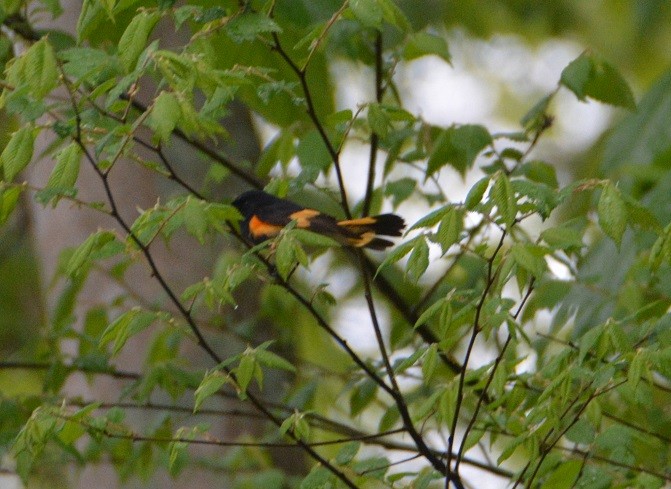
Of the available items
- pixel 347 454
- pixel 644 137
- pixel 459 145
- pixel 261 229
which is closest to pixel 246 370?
pixel 347 454

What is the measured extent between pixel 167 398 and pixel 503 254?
240 centimetres

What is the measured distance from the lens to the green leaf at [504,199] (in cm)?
171

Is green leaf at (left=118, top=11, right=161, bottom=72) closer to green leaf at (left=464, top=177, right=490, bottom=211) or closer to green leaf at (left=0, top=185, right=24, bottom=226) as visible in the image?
green leaf at (left=0, top=185, right=24, bottom=226)

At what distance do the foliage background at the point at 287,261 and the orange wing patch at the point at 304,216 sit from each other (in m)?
0.11

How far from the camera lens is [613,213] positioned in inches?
71.3

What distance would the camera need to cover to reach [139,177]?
425cm

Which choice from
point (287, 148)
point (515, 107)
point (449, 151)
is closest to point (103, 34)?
point (287, 148)

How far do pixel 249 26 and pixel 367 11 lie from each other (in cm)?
29

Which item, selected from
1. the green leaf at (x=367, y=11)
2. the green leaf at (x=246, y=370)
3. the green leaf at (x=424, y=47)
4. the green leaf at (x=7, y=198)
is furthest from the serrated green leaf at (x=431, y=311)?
the green leaf at (x=424, y=47)

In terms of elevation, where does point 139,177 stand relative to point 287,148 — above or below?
below

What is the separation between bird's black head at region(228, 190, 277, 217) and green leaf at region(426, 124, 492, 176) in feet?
1.62

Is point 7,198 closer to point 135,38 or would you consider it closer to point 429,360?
point 135,38

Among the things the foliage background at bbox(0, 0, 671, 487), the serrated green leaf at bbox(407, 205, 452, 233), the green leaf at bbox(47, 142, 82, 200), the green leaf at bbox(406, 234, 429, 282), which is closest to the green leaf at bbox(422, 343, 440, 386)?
the foliage background at bbox(0, 0, 671, 487)

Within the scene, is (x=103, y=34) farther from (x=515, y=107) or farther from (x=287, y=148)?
(x=515, y=107)
